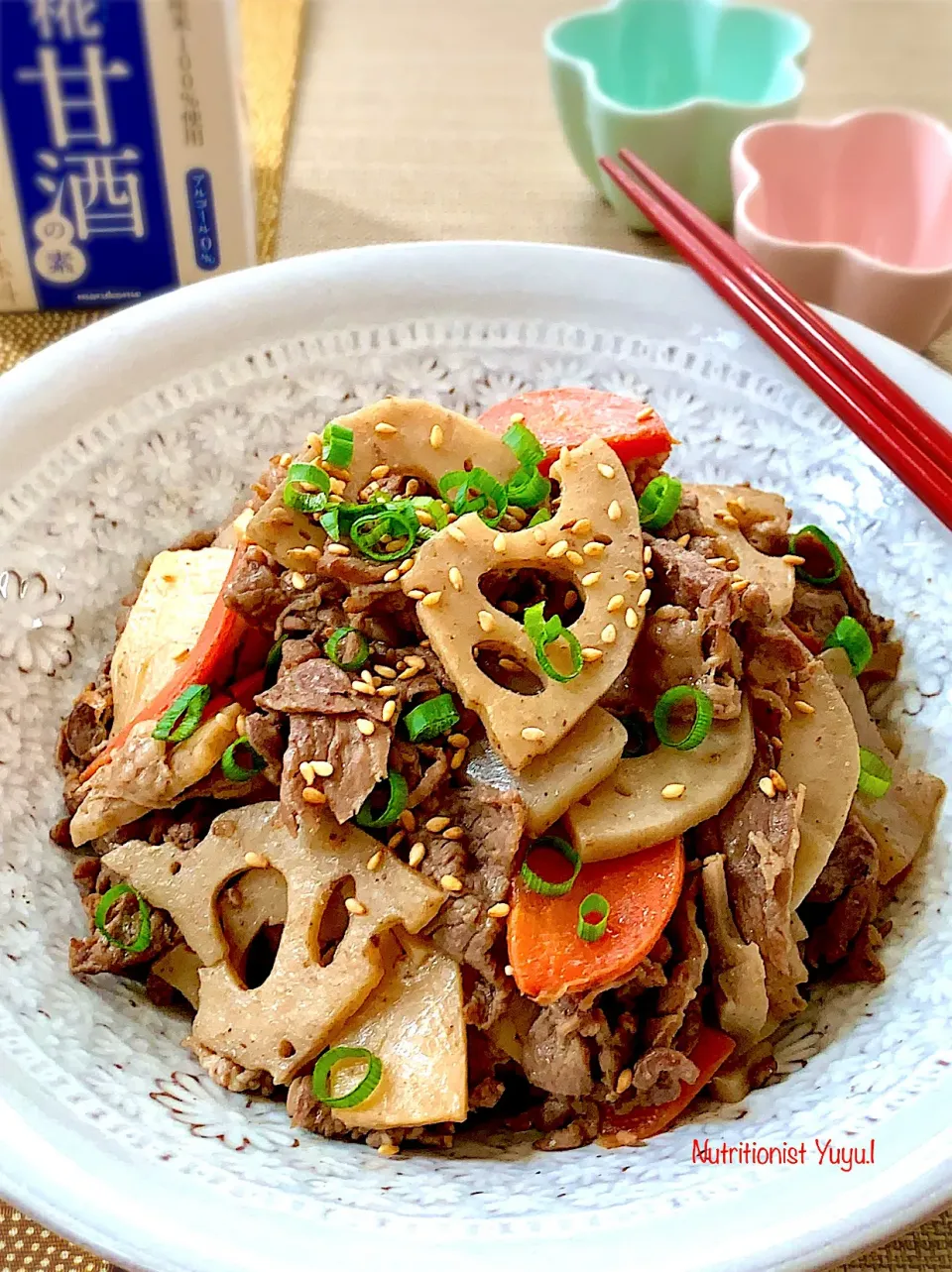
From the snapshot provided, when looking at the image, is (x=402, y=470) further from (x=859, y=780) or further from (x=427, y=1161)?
(x=427, y=1161)

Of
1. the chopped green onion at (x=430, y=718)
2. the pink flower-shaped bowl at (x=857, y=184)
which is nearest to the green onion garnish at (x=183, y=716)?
the chopped green onion at (x=430, y=718)

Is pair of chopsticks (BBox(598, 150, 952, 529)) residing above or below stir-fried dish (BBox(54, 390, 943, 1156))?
above

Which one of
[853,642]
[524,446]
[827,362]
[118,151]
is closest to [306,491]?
[524,446]

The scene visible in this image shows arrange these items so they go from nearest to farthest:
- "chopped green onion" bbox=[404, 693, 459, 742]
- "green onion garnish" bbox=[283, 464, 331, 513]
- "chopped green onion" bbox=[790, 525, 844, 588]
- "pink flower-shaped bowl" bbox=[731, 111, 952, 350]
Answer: "chopped green onion" bbox=[404, 693, 459, 742]
"green onion garnish" bbox=[283, 464, 331, 513]
"chopped green onion" bbox=[790, 525, 844, 588]
"pink flower-shaped bowl" bbox=[731, 111, 952, 350]

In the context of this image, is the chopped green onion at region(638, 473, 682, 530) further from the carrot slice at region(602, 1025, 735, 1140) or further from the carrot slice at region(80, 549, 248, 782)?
the carrot slice at region(602, 1025, 735, 1140)

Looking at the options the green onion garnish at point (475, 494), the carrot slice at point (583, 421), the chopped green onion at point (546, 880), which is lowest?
the chopped green onion at point (546, 880)

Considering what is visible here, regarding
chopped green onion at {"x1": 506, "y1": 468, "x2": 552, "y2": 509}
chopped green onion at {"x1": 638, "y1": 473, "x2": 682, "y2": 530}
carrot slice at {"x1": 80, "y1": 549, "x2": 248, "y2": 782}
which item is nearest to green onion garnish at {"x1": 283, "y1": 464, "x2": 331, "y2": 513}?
carrot slice at {"x1": 80, "y1": 549, "x2": 248, "y2": 782}

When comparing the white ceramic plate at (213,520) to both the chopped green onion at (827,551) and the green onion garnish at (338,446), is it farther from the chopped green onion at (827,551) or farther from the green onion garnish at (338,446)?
the green onion garnish at (338,446)
